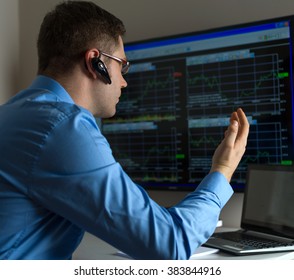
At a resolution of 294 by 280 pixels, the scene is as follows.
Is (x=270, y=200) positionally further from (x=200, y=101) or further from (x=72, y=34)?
(x=72, y=34)

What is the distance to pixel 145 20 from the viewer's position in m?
2.40

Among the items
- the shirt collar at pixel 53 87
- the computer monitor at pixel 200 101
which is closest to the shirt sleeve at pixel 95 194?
the shirt collar at pixel 53 87

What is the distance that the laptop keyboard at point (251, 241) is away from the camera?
1519 mm

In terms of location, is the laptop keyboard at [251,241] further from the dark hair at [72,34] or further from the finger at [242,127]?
the dark hair at [72,34]

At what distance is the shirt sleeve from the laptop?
0.54 metres

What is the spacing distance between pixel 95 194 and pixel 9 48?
1.98 metres

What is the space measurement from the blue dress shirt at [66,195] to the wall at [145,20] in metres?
1.14

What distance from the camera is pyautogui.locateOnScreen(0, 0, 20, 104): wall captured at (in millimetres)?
2676

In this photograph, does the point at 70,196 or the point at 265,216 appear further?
the point at 265,216

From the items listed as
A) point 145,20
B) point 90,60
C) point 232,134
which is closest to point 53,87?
point 90,60

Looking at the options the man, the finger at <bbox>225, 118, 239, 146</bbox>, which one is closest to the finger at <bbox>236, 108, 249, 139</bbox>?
the finger at <bbox>225, 118, 239, 146</bbox>

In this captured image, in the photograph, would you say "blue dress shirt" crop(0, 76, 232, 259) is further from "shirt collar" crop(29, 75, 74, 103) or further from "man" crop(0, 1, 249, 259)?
"shirt collar" crop(29, 75, 74, 103)

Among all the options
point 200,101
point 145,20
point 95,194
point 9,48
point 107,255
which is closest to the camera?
point 95,194

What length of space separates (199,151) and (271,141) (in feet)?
1.10
